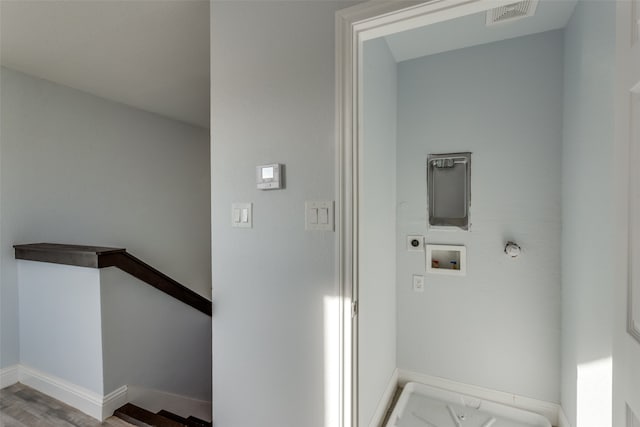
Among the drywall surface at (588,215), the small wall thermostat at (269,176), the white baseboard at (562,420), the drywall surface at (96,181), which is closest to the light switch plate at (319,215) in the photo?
the small wall thermostat at (269,176)

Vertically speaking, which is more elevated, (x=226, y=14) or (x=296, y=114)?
(x=226, y=14)

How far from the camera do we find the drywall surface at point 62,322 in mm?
1645

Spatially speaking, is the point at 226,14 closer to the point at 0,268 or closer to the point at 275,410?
the point at 275,410

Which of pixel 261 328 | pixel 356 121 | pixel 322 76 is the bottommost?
pixel 261 328

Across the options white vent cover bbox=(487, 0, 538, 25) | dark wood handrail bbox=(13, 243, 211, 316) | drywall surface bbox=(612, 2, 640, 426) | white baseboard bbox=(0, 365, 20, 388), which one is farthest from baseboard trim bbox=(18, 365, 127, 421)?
white vent cover bbox=(487, 0, 538, 25)

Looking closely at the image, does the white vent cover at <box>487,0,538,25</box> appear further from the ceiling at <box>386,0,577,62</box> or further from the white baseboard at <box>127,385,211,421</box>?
the white baseboard at <box>127,385,211,421</box>

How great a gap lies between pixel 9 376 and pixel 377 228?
112 inches

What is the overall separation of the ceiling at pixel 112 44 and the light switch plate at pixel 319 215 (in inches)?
50.6

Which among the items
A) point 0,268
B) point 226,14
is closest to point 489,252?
point 226,14

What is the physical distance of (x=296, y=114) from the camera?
1.23 meters

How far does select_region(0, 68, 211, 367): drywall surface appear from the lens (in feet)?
6.97

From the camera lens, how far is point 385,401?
6.48 feet

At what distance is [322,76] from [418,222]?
141cm

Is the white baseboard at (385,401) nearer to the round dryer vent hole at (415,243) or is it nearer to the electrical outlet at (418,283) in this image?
the electrical outlet at (418,283)
